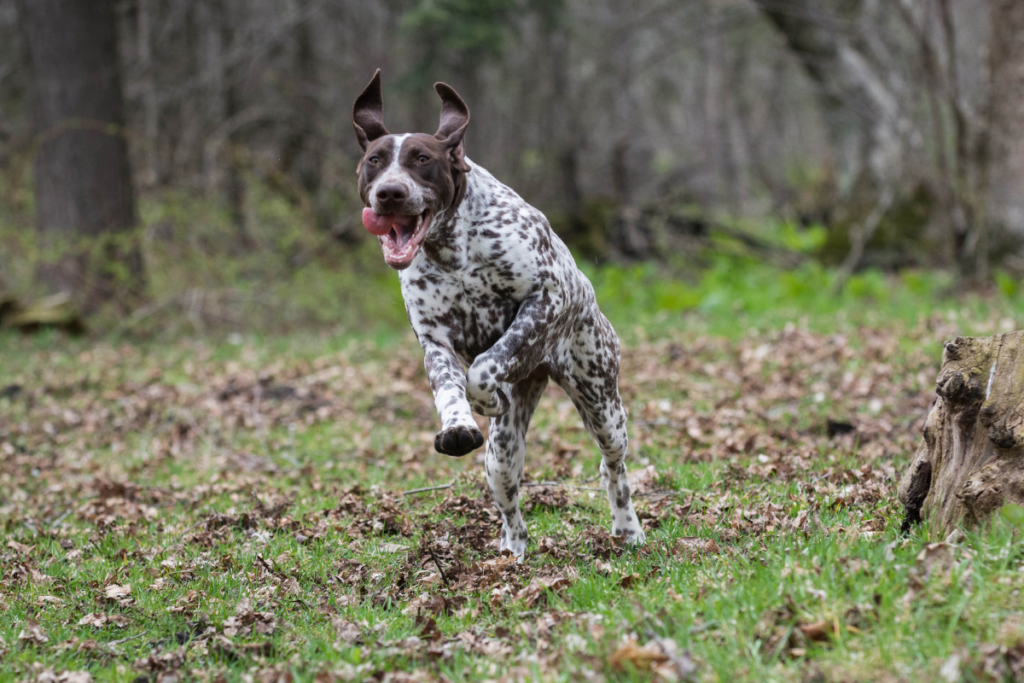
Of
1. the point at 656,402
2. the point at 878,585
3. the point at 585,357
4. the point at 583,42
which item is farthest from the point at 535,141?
the point at 878,585

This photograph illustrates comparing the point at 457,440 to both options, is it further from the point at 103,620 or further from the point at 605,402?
the point at 103,620

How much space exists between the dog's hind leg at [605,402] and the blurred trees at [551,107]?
9741 millimetres

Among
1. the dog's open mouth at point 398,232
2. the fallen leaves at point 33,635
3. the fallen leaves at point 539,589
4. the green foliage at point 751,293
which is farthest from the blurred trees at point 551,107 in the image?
the fallen leaves at point 33,635

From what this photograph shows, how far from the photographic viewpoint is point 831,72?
60.5ft

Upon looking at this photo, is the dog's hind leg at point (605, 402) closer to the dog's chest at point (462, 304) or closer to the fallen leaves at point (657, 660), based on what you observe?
the dog's chest at point (462, 304)

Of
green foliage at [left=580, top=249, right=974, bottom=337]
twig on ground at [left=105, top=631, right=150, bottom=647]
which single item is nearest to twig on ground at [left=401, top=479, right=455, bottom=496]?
twig on ground at [left=105, top=631, right=150, bottom=647]

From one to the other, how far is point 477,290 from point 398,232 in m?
0.54

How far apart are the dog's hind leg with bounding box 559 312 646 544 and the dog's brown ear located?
141 cm

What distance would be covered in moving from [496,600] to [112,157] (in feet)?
42.0

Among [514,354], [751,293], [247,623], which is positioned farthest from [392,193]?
[751,293]

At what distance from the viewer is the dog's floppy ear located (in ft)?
13.9

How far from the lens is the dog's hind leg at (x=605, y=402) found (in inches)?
190

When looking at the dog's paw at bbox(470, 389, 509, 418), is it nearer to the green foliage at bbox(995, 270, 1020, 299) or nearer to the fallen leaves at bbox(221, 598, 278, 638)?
the fallen leaves at bbox(221, 598, 278, 638)

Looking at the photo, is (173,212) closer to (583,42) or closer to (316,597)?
(316,597)
